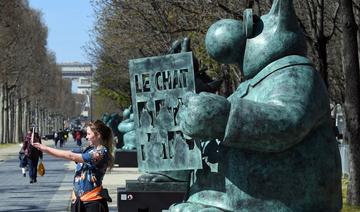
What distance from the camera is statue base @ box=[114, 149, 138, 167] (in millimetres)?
25109

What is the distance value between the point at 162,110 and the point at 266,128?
0.75 meters

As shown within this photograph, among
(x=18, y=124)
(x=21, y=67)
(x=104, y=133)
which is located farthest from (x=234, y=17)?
(x=18, y=124)

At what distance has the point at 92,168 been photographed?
6.50 meters

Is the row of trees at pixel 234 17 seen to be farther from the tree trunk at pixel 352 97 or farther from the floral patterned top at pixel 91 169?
the floral patterned top at pixel 91 169

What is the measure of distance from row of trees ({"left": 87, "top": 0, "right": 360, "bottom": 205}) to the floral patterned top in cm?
214

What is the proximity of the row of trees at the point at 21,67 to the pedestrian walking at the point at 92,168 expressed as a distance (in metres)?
30.5

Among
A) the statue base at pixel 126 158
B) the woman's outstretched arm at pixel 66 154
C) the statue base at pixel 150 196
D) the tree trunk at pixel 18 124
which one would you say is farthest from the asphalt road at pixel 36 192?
the tree trunk at pixel 18 124

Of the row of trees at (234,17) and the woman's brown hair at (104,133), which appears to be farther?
the row of trees at (234,17)

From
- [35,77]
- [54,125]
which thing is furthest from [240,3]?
[54,125]

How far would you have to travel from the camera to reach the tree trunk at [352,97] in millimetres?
12992

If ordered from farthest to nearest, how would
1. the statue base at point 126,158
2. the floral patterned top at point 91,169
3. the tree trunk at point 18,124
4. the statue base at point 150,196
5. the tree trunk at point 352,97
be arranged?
1. the tree trunk at point 18,124
2. the statue base at point 126,158
3. the tree trunk at point 352,97
4. the statue base at point 150,196
5. the floral patterned top at point 91,169

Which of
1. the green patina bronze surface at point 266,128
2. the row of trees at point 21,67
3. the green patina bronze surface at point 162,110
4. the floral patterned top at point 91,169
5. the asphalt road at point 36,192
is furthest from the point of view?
the row of trees at point 21,67

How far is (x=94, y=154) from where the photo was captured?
21.3 ft

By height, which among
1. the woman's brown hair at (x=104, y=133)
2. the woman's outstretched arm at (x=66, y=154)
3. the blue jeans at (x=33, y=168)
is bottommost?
the blue jeans at (x=33, y=168)
